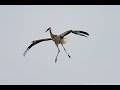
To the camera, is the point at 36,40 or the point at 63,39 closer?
the point at 63,39
